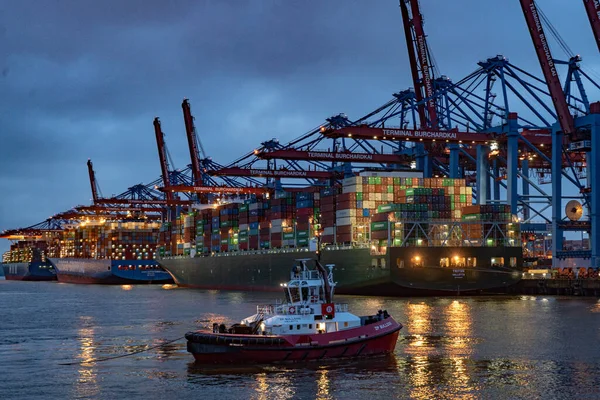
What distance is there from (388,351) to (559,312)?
28429 mm

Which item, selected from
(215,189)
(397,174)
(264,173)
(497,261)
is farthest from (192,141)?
(497,261)

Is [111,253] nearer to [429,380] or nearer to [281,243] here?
[281,243]

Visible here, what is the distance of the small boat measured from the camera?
128 feet

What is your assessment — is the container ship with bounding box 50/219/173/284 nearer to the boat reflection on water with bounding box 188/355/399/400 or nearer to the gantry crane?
the gantry crane

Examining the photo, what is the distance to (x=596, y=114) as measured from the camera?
8319 centimetres

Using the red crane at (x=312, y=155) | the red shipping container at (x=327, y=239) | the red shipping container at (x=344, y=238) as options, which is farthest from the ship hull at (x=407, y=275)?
the red crane at (x=312, y=155)

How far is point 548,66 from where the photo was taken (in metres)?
85.2

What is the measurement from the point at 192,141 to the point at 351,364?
110m

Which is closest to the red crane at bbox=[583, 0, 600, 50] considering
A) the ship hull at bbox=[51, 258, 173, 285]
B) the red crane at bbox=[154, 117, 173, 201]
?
the red crane at bbox=[154, 117, 173, 201]

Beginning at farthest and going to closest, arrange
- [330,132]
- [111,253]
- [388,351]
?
[111,253] < [330,132] < [388,351]

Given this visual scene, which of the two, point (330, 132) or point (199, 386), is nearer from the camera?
point (199, 386)

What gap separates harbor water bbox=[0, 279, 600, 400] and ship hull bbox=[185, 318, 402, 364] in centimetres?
75

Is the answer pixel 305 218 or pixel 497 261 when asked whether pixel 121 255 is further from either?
pixel 497 261

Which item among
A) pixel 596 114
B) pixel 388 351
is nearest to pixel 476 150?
pixel 596 114
